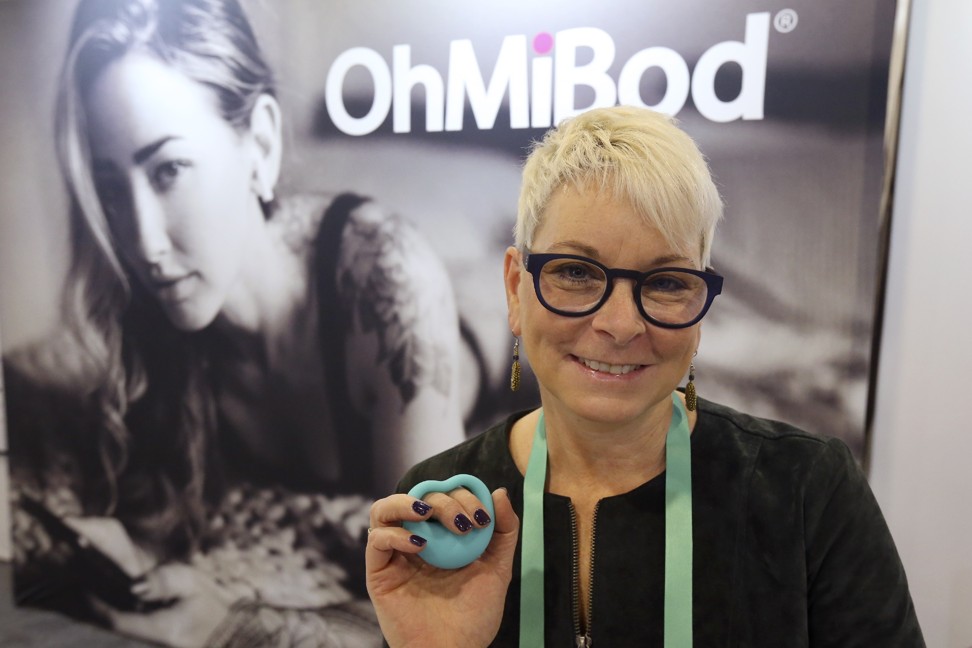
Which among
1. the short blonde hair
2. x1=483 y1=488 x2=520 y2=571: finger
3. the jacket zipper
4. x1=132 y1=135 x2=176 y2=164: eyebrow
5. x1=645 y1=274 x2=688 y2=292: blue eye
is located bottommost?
the jacket zipper

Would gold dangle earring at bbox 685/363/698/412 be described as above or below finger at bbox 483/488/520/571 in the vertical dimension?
above

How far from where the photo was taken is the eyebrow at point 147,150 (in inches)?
93.7

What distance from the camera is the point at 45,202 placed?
2.60 m

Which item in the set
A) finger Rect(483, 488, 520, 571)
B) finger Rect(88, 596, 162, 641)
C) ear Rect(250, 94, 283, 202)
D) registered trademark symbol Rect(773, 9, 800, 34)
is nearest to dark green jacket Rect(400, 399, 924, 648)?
finger Rect(483, 488, 520, 571)

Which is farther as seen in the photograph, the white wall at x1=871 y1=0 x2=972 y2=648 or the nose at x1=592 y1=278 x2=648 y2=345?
the white wall at x1=871 y1=0 x2=972 y2=648

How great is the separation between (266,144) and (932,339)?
208 centimetres

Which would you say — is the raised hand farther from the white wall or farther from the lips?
the lips

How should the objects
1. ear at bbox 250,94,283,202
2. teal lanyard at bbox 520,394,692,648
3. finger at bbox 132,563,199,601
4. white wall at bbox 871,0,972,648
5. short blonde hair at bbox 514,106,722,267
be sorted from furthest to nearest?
finger at bbox 132,563,199,601, ear at bbox 250,94,283,202, white wall at bbox 871,0,972,648, teal lanyard at bbox 520,394,692,648, short blonde hair at bbox 514,106,722,267

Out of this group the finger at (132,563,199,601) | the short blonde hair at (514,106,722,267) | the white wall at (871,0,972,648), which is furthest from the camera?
the finger at (132,563,199,601)

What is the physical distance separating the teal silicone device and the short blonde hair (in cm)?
42

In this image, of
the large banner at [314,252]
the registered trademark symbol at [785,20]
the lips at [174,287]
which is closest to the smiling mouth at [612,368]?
the large banner at [314,252]

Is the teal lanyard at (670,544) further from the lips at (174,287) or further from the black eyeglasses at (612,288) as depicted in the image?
the lips at (174,287)

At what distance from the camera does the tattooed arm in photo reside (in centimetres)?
213

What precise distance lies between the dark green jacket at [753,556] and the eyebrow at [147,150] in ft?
6.51
